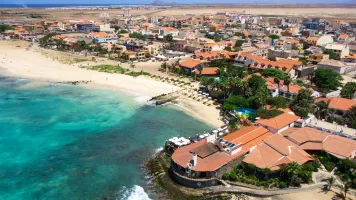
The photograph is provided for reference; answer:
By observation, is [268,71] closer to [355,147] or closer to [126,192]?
[355,147]

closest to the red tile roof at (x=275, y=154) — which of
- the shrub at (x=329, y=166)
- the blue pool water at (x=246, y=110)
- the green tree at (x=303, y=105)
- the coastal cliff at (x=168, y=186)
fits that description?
the shrub at (x=329, y=166)

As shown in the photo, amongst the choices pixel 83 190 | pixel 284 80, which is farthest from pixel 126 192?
pixel 284 80

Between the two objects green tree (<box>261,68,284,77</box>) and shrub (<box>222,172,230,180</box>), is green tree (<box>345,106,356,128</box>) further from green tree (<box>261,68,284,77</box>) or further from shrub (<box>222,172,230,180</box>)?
shrub (<box>222,172,230,180</box>)

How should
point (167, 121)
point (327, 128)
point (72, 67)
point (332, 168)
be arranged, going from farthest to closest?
point (72, 67)
point (167, 121)
point (327, 128)
point (332, 168)

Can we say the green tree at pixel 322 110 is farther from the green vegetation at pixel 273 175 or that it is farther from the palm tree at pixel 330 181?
the palm tree at pixel 330 181

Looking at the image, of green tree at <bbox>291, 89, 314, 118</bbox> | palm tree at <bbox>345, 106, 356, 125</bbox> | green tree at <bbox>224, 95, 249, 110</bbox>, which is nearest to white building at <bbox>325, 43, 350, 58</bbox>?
green tree at <bbox>291, 89, 314, 118</bbox>

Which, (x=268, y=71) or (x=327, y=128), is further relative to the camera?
(x=268, y=71)
